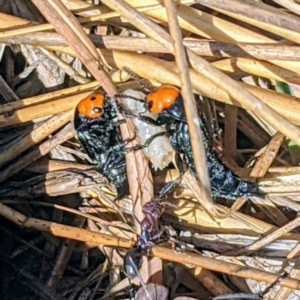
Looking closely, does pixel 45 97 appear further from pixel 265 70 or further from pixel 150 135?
pixel 265 70

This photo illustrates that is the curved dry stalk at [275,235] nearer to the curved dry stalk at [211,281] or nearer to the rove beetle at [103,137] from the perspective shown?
the curved dry stalk at [211,281]

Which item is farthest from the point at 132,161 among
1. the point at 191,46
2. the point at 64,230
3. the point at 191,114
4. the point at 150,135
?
the point at 191,114

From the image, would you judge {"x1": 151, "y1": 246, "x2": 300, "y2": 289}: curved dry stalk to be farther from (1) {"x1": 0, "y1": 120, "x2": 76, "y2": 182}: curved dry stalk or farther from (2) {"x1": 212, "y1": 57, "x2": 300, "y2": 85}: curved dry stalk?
(2) {"x1": 212, "y1": 57, "x2": 300, "y2": 85}: curved dry stalk

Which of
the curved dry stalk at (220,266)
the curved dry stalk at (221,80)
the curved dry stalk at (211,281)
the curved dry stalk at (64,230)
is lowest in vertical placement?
the curved dry stalk at (211,281)

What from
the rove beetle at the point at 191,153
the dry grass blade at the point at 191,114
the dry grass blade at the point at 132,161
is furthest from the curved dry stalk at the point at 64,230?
the dry grass blade at the point at 191,114

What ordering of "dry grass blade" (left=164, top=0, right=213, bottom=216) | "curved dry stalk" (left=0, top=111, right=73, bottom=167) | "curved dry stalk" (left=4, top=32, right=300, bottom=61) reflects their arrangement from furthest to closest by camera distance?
"curved dry stalk" (left=0, top=111, right=73, bottom=167) → "curved dry stalk" (left=4, top=32, right=300, bottom=61) → "dry grass blade" (left=164, top=0, right=213, bottom=216)

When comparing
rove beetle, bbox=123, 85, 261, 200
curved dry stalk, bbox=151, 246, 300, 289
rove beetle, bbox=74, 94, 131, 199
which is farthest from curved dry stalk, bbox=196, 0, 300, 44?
curved dry stalk, bbox=151, 246, 300, 289
